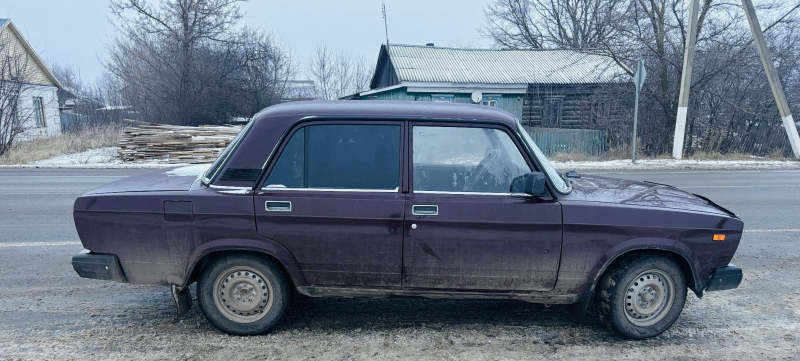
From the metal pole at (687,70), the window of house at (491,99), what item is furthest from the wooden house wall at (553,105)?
the metal pole at (687,70)

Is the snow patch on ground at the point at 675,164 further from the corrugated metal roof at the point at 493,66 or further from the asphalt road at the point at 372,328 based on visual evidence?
the asphalt road at the point at 372,328

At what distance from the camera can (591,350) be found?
3371 millimetres

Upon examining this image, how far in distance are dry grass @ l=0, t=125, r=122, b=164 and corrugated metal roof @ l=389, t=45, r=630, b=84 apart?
1349 cm

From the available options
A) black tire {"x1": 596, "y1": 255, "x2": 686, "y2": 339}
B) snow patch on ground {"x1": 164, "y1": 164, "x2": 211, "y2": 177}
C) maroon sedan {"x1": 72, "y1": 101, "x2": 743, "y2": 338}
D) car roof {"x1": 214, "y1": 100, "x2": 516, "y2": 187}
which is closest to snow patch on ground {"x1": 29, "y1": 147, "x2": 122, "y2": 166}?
snow patch on ground {"x1": 164, "y1": 164, "x2": 211, "y2": 177}

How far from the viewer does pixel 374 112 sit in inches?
136

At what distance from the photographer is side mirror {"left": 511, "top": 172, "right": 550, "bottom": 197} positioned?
10.6 feet

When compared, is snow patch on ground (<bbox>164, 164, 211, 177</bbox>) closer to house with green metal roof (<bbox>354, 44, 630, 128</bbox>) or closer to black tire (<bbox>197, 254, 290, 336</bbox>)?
black tire (<bbox>197, 254, 290, 336</bbox>)

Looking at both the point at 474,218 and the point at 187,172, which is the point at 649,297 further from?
the point at 187,172

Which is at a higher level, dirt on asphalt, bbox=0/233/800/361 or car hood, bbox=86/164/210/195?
car hood, bbox=86/164/210/195

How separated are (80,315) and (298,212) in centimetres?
210

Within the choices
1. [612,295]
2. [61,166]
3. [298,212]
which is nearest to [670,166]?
[612,295]

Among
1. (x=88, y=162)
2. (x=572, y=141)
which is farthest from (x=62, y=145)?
(x=572, y=141)

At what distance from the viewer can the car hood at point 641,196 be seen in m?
3.50

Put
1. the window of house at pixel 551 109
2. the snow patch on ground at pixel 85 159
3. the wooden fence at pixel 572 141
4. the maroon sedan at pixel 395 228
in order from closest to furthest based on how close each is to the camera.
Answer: the maroon sedan at pixel 395 228, the snow patch on ground at pixel 85 159, the wooden fence at pixel 572 141, the window of house at pixel 551 109
